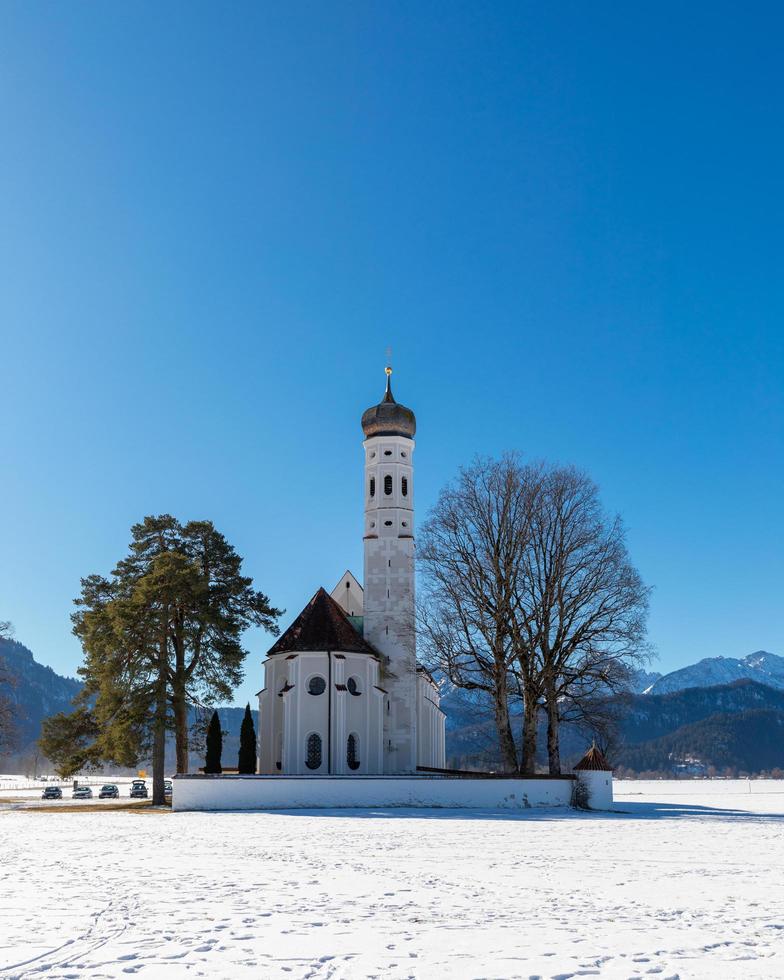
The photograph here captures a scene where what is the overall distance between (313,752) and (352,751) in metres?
2.13

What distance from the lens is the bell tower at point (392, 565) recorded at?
50594 millimetres

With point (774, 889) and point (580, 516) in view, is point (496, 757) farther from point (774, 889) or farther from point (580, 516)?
point (774, 889)

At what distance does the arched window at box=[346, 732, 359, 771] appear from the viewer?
1868 inches

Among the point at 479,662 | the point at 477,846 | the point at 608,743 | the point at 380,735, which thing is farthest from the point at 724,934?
the point at 380,735

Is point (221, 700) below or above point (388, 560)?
below

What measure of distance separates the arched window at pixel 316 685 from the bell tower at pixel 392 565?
433 centimetres

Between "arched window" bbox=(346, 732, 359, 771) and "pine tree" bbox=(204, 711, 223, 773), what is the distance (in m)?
6.24

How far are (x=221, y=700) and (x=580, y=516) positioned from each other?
18.5 m

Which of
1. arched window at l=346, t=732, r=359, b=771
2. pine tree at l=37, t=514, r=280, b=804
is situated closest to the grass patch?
pine tree at l=37, t=514, r=280, b=804

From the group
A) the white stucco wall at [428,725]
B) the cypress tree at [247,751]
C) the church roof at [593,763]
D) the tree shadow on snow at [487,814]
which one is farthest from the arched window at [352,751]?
the church roof at [593,763]

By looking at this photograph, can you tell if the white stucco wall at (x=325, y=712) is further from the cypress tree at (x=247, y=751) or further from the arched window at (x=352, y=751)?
the cypress tree at (x=247, y=751)

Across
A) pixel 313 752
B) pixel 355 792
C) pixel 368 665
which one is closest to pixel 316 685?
pixel 368 665

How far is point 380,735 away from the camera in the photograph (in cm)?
4828

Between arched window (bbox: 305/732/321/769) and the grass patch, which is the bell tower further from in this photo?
the grass patch
